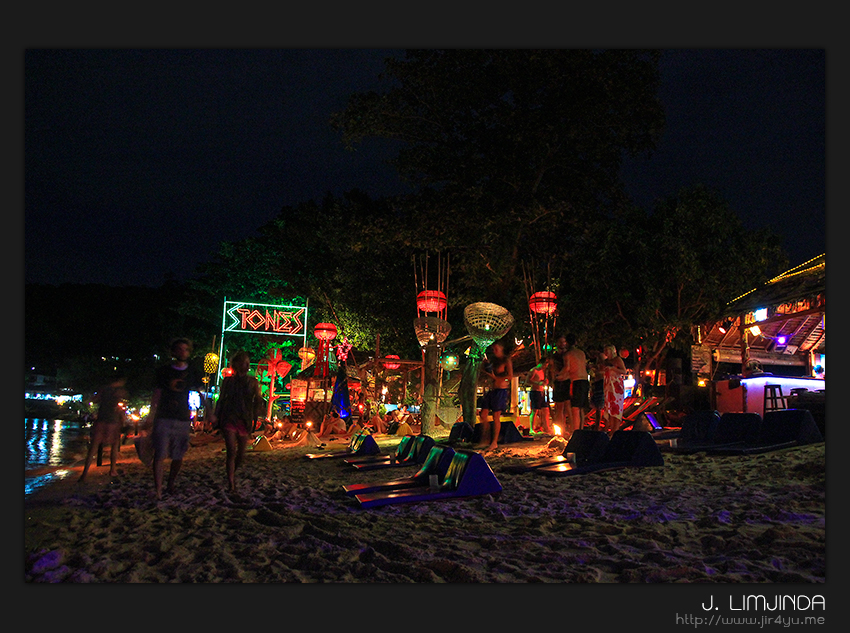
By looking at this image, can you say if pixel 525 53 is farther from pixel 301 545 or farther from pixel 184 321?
pixel 184 321

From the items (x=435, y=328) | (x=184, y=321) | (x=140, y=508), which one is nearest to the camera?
(x=140, y=508)

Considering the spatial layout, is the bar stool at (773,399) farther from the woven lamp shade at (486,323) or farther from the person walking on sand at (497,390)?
the person walking on sand at (497,390)

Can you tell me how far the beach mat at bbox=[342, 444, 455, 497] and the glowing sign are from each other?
51.9ft

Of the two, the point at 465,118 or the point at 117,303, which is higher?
the point at 465,118

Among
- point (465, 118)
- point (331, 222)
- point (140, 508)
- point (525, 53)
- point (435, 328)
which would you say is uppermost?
point (525, 53)

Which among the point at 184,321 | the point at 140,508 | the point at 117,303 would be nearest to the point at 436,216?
the point at 140,508

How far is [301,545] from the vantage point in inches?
156

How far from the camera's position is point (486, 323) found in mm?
11961

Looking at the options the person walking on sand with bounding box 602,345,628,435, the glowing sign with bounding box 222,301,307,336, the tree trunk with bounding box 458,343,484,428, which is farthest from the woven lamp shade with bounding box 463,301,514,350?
the glowing sign with bounding box 222,301,307,336

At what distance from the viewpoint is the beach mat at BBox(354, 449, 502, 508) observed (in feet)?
18.4

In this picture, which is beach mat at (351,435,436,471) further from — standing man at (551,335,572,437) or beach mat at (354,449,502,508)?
standing man at (551,335,572,437)

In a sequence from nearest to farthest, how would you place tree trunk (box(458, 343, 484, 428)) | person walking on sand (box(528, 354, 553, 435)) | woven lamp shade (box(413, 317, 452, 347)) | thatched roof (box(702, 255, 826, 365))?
thatched roof (box(702, 255, 826, 365)) < tree trunk (box(458, 343, 484, 428)) < person walking on sand (box(528, 354, 553, 435)) < woven lamp shade (box(413, 317, 452, 347))

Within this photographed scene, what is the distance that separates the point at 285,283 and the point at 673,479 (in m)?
24.6

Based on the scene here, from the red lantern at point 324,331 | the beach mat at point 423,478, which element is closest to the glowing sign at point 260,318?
the red lantern at point 324,331
